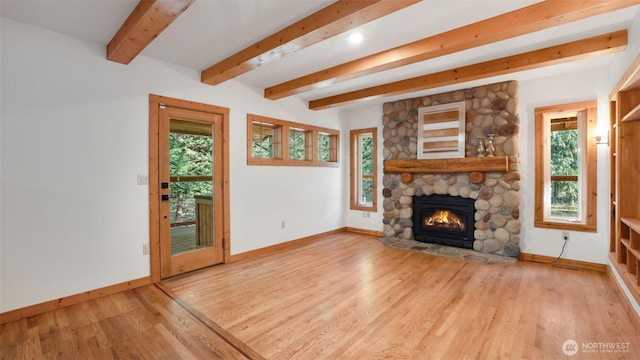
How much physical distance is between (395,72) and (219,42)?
2215 mm

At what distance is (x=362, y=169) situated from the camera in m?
6.26

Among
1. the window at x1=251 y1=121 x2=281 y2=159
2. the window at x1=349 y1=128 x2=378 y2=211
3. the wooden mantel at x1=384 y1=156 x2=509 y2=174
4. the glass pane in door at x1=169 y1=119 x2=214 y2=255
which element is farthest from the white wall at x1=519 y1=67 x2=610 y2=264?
the glass pane in door at x1=169 y1=119 x2=214 y2=255

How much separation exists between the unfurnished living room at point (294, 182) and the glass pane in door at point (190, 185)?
0.03 metres

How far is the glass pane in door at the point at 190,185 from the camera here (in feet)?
12.0

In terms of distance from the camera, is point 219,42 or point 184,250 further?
point 184,250

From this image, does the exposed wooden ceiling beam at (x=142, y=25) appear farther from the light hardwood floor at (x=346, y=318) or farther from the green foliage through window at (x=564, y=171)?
the green foliage through window at (x=564, y=171)

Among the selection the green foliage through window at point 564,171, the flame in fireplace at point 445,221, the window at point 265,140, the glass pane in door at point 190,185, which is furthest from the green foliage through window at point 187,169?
the green foliage through window at point 564,171

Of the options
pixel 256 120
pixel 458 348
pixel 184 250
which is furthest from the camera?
pixel 256 120

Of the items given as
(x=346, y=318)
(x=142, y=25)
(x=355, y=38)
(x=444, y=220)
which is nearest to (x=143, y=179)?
(x=142, y=25)

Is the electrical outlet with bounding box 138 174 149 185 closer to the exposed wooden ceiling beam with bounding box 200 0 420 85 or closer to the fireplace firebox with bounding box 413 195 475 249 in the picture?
the exposed wooden ceiling beam with bounding box 200 0 420 85

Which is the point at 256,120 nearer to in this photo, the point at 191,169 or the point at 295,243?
the point at 191,169

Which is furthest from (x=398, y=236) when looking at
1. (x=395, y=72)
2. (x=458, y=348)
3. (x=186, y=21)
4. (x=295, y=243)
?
(x=186, y=21)

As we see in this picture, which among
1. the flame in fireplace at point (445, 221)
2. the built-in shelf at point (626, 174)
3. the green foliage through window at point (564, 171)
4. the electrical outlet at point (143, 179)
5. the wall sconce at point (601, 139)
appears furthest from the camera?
the flame in fireplace at point (445, 221)

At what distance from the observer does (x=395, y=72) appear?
393cm
